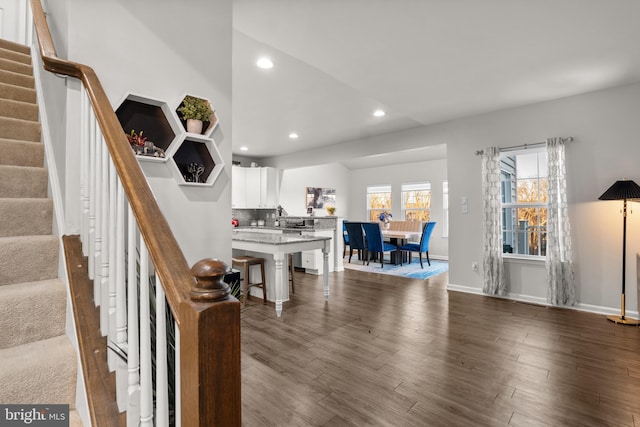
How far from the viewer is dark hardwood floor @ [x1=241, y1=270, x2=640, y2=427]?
1880 mm

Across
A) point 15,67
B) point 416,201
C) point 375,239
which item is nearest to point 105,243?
point 15,67

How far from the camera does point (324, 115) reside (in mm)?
4789

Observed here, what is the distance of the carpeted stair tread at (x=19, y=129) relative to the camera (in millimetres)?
1948

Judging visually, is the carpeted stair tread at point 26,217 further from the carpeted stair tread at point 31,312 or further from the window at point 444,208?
the window at point 444,208

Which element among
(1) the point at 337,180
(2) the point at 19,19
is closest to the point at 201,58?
(2) the point at 19,19

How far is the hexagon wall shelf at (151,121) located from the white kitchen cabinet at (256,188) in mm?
5723

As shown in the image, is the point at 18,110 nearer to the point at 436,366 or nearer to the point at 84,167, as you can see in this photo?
the point at 84,167

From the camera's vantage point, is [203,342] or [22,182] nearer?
[203,342]

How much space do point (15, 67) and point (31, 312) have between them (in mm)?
2355

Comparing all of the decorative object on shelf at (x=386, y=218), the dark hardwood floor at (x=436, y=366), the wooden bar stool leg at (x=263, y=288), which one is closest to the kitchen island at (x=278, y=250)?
the wooden bar stool leg at (x=263, y=288)

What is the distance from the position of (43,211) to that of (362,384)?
7.08ft

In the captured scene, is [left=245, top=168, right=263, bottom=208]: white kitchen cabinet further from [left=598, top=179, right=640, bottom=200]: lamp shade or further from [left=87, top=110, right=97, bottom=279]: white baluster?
[left=87, top=110, right=97, bottom=279]: white baluster

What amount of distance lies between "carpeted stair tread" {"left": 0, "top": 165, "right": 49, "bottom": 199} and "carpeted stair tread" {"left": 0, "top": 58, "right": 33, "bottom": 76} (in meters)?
1.39

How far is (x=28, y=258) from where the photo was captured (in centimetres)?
142
